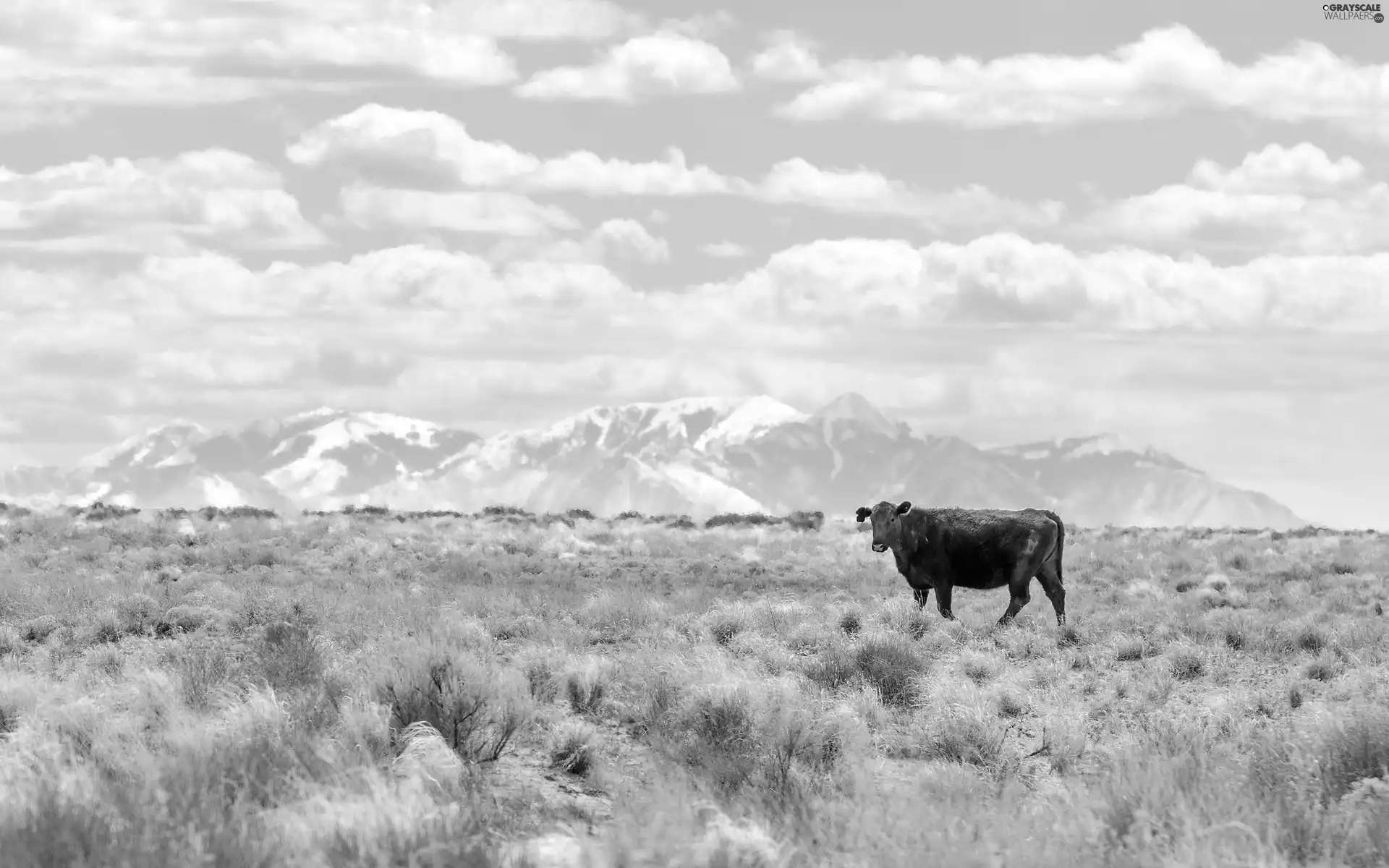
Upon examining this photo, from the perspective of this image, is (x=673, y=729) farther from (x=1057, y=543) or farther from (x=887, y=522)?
(x=1057, y=543)

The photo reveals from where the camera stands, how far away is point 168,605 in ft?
63.4

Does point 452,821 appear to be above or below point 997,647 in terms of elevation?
above

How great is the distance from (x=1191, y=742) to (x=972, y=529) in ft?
34.5

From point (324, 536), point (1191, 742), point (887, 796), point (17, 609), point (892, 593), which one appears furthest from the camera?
point (324, 536)

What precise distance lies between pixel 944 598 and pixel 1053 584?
172cm

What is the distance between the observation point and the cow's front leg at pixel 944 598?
782 inches

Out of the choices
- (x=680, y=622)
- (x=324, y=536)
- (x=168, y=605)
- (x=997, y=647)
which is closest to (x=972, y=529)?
(x=997, y=647)

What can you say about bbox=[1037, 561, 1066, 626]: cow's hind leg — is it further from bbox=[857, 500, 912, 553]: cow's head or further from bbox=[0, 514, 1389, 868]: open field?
bbox=[857, 500, 912, 553]: cow's head

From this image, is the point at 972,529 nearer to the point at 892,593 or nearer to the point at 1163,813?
the point at 892,593

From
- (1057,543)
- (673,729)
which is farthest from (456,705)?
(1057,543)

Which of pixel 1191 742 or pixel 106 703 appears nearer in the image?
pixel 1191 742

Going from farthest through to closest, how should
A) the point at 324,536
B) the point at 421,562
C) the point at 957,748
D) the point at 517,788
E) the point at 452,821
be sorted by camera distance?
the point at 324,536
the point at 421,562
the point at 957,748
the point at 517,788
the point at 452,821

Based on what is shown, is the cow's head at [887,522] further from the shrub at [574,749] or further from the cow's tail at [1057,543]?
the shrub at [574,749]

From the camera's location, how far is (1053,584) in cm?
2039
